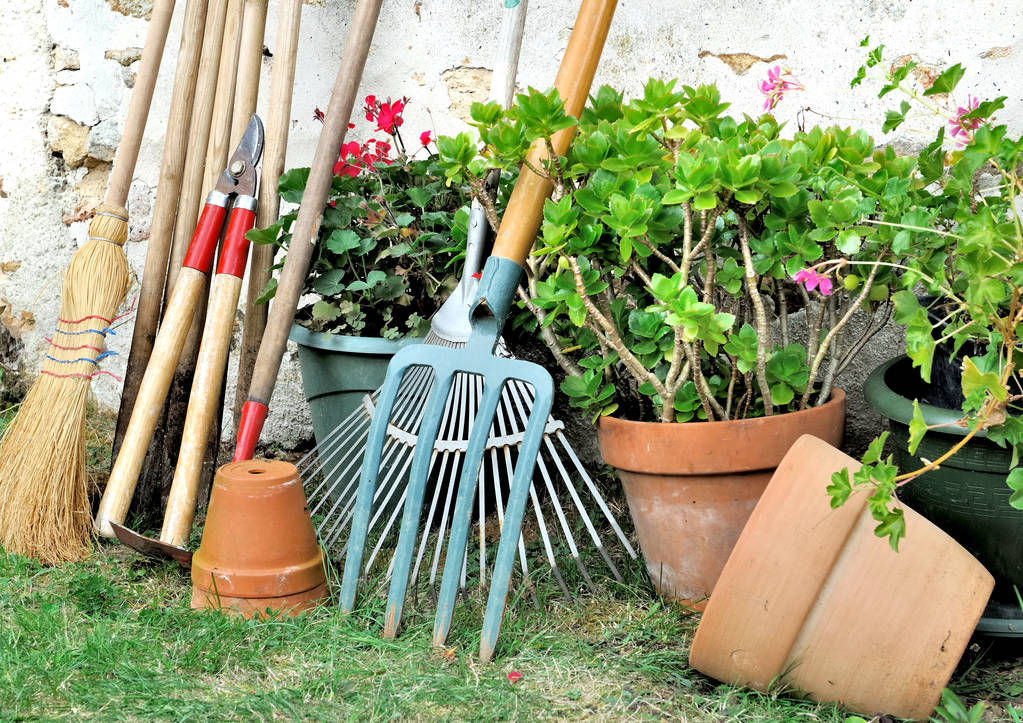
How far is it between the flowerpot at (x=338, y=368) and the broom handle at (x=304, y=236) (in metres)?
0.09

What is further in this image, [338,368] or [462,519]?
[338,368]

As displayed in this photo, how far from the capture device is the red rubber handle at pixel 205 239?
192cm

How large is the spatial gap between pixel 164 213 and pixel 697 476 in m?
1.31

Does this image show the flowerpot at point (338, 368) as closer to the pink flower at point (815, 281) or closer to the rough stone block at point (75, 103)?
the pink flower at point (815, 281)

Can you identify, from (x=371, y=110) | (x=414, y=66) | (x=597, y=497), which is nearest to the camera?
(x=597, y=497)

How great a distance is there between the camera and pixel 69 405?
72.8 inches

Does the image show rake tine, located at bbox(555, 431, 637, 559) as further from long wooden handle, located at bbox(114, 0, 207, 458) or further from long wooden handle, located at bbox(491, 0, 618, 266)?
long wooden handle, located at bbox(114, 0, 207, 458)

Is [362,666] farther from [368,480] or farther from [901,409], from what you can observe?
[901,409]

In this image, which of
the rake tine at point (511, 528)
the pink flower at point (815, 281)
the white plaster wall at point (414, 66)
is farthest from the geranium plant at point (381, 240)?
the pink flower at point (815, 281)

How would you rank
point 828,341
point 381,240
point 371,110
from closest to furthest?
point 828,341, point 381,240, point 371,110

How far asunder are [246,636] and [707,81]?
1.52m

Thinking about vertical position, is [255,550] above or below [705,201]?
below

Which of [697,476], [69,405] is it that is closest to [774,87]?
[697,476]

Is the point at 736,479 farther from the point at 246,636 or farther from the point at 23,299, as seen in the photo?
the point at 23,299
